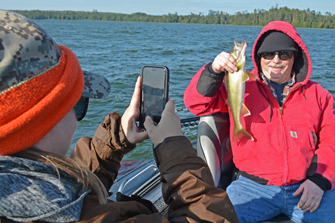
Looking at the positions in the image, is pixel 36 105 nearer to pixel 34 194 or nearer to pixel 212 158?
pixel 34 194

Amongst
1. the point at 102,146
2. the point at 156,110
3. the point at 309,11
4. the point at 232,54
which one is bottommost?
the point at 102,146

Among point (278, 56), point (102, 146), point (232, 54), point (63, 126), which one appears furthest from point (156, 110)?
point (278, 56)

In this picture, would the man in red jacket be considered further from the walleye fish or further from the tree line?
the tree line

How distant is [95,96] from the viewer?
3.93 feet

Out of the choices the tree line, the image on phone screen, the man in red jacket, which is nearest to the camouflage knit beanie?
the image on phone screen

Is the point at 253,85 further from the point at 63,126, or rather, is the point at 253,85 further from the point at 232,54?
the point at 63,126

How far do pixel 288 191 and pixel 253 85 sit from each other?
1061 millimetres

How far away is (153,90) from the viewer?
155 cm

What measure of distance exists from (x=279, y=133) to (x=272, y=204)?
2.12ft

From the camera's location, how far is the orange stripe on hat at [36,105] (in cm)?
83

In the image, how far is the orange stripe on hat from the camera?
83cm

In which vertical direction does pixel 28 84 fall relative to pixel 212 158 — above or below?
above

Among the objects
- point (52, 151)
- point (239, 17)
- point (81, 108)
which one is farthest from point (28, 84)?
point (239, 17)

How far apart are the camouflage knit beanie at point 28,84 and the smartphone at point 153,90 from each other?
1.96 ft
